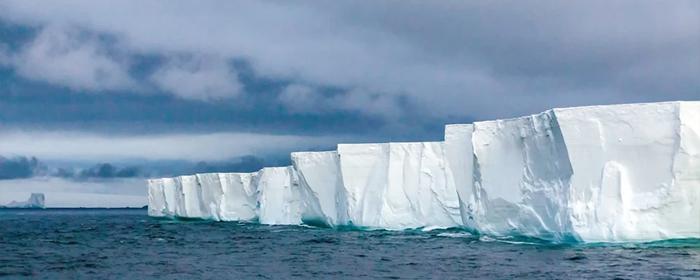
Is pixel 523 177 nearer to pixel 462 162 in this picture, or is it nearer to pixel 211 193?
pixel 462 162

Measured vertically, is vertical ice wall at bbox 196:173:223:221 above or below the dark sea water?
above

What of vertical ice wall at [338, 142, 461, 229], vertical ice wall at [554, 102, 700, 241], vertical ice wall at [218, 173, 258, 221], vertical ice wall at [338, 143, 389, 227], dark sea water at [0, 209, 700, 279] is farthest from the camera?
vertical ice wall at [218, 173, 258, 221]

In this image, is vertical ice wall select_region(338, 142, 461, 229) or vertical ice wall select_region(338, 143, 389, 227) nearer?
vertical ice wall select_region(338, 142, 461, 229)

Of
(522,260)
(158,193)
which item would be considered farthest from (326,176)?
(158,193)

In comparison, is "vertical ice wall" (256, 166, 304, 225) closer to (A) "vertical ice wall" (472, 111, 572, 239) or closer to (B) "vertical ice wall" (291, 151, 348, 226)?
(B) "vertical ice wall" (291, 151, 348, 226)

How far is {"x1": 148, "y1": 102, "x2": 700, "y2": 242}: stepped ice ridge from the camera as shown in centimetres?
1975

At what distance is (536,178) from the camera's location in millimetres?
22797

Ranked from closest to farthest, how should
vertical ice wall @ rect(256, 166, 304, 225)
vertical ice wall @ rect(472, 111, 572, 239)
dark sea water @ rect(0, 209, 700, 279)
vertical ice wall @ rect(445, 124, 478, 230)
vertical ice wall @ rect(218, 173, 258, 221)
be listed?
dark sea water @ rect(0, 209, 700, 279), vertical ice wall @ rect(472, 111, 572, 239), vertical ice wall @ rect(445, 124, 478, 230), vertical ice wall @ rect(256, 166, 304, 225), vertical ice wall @ rect(218, 173, 258, 221)

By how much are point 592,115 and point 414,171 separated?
1164 centimetres

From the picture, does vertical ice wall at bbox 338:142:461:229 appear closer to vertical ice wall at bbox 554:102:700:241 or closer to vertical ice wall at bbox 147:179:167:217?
vertical ice wall at bbox 554:102:700:241

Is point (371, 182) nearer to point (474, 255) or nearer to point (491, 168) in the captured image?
point (491, 168)

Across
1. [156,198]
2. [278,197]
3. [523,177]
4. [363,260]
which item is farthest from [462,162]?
[156,198]

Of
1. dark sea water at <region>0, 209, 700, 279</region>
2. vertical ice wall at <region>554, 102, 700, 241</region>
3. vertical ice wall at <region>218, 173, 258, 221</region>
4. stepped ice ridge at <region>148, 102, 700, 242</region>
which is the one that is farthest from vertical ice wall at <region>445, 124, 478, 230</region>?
vertical ice wall at <region>218, 173, 258, 221</region>

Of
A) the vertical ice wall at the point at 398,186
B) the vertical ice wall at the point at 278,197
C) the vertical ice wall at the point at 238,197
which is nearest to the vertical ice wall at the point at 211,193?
the vertical ice wall at the point at 238,197
